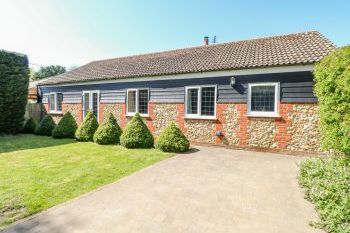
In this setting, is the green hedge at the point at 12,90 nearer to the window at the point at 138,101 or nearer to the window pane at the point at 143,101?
the window at the point at 138,101

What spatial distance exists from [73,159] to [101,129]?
12.2 feet

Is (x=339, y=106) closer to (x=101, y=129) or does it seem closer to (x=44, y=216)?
(x=44, y=216)

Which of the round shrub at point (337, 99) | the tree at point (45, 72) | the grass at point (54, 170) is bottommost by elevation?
the grass at point (54, 170)

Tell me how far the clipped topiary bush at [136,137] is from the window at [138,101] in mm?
3536

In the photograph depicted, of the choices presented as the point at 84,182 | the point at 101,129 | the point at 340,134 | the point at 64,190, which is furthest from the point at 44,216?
the point at 101,129

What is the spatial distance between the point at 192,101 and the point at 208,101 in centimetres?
102

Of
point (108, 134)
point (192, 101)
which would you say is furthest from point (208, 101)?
point (108, 134)

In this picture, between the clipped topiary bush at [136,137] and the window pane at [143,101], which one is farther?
the window pane at [143,101]

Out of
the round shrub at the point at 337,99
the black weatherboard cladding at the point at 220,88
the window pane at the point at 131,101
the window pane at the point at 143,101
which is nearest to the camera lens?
the round shrub at the point at 337,99

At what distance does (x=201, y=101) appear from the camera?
13.6 metres

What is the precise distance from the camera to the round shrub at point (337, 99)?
6.16 m

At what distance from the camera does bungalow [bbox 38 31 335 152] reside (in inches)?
428

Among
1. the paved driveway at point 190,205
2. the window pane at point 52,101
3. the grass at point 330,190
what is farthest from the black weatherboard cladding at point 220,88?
the grass at point 330,190

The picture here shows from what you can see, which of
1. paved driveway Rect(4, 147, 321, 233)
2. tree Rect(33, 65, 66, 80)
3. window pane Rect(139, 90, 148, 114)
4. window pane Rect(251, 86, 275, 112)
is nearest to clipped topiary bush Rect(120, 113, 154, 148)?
window pane Rect(139, 90, 148, 114)
